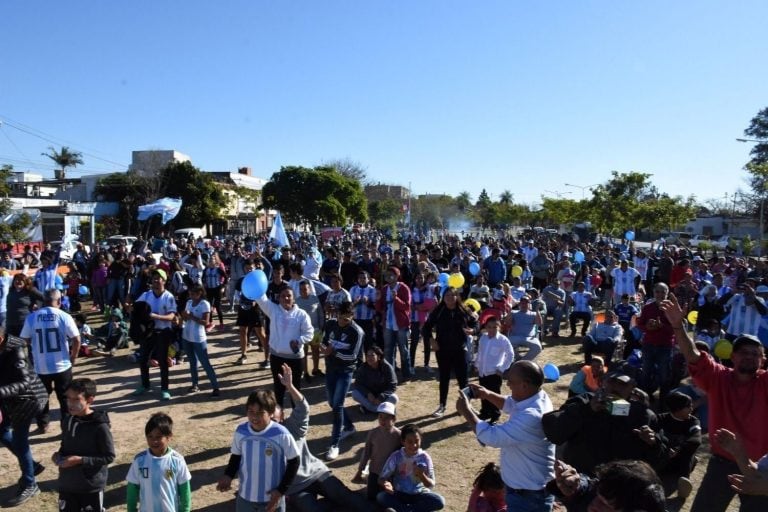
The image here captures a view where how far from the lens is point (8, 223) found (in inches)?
865

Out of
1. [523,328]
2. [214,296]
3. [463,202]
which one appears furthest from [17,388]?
[463,202]

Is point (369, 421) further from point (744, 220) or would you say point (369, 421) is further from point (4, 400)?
point (744, 220)

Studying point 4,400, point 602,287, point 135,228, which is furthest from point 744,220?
point 4,400

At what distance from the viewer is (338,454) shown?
5.77m

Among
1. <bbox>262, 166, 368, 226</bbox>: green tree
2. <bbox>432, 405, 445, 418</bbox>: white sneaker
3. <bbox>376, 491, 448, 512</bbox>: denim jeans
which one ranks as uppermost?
<bbox>262, 166, 368, 226</bbox>: green tree

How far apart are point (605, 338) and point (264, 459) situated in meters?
6.39

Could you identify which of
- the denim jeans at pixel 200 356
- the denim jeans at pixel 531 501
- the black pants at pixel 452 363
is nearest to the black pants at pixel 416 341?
the black pants at pixel 452 363

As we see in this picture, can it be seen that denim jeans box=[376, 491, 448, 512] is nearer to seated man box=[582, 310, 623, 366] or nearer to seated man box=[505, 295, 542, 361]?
seated man box=[505, 295, 542, 361]

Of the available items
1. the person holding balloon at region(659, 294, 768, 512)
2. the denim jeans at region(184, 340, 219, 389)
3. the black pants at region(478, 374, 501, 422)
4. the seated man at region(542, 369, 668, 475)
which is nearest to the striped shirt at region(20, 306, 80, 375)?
the denim jeans at region(184, 340, 219, 389)

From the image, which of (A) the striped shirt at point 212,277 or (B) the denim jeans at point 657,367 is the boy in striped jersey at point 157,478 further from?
(A) the striped shirt at point 212,277

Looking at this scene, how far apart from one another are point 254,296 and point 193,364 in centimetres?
214

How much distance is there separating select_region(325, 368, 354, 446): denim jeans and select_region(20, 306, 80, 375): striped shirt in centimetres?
283

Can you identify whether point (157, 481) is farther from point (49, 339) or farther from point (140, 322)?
point (140, 322)

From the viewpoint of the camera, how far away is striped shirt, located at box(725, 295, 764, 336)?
295 inches
